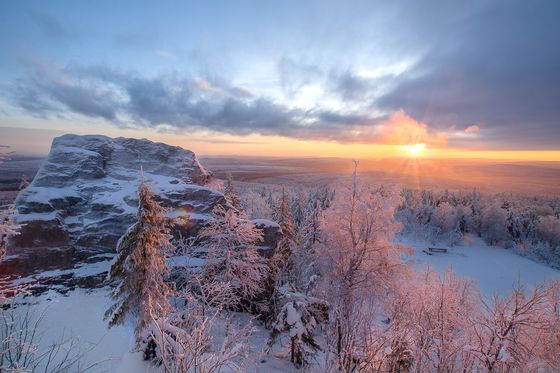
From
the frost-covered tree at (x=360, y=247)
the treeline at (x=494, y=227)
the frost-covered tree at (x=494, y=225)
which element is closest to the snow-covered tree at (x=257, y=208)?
the treeline at (x=494, y=227)

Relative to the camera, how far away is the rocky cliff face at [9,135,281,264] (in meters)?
22.6

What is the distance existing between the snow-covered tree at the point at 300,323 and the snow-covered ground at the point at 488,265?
127 feet

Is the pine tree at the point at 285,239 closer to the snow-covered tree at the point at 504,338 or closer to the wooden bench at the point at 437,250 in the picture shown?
the snow-covered tree at the point at 504,338

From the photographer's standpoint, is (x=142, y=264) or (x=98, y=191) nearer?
(x=142, y=264)

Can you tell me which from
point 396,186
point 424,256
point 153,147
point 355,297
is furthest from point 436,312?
point 424,256

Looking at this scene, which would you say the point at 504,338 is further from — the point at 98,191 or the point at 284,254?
the point at 98,191

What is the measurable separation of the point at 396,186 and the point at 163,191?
18.8m

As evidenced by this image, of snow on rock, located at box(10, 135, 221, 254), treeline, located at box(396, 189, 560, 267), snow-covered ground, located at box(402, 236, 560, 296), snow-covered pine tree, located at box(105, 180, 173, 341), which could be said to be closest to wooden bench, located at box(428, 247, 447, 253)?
snow-covered ground, located at box(402, 236, 560, 296)

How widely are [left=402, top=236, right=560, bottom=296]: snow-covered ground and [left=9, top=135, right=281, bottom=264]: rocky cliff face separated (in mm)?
38568

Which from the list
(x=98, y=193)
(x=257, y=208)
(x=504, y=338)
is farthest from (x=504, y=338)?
(x=257, y=208)

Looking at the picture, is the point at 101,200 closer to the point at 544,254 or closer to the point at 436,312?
the point at 436,312

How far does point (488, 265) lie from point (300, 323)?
6122 centimetres

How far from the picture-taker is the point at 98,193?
26.4 meters

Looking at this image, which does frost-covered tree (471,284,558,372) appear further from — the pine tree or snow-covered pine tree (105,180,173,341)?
the pine tree
